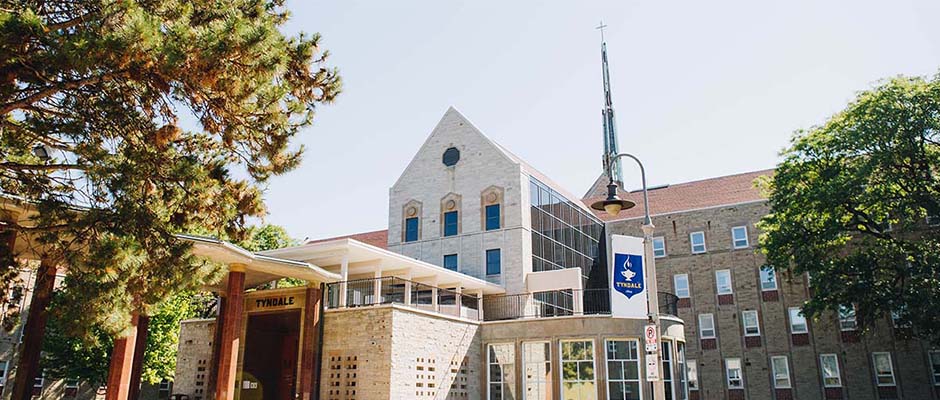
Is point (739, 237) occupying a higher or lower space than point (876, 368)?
higher

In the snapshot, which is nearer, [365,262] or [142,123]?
[142,123]

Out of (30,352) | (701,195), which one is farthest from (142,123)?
(701,195)

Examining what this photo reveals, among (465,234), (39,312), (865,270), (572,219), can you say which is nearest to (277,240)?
(465,234)

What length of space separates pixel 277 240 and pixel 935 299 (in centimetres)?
3220

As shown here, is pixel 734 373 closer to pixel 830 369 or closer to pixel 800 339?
pixel 800 339

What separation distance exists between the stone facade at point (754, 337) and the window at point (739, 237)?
7.0 inches

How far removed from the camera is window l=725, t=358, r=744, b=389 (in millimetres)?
35844

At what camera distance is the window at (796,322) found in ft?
116

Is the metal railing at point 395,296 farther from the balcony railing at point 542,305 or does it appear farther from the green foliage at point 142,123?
the green foliage at point 142,123

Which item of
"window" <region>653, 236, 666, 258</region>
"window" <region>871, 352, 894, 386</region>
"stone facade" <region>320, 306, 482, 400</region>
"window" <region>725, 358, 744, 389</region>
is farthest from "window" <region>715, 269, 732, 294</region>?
"stone facade" <region>320, 306, 482, 400</region>

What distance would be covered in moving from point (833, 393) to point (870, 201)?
1240 centimetres

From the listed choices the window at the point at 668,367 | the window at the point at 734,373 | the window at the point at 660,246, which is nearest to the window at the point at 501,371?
the window at the point at 668,367

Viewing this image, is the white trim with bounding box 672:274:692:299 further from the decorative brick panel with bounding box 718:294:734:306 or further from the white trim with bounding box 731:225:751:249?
the white trim with bounding box 731:225:751:249

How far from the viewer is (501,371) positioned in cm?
2639
